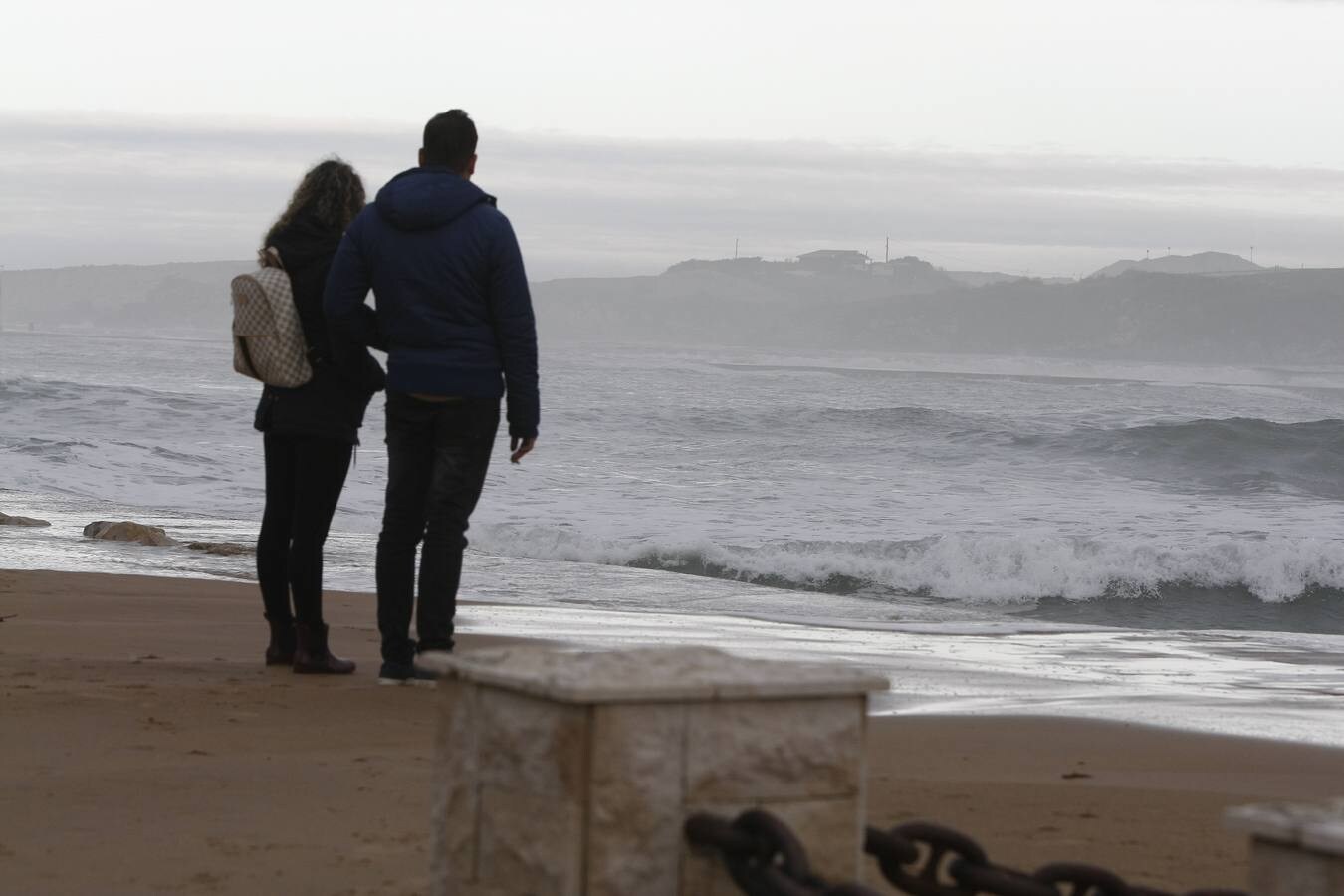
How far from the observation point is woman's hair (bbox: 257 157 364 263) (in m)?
5.27

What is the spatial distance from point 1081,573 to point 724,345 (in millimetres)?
117949

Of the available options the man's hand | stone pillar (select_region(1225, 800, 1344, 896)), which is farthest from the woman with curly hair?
stone pillar (select_region(1225, 800, 1344, 896))

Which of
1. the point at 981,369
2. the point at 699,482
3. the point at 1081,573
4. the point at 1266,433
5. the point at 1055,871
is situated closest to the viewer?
the point at 1055,871

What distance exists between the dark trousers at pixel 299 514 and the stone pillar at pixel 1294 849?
12.7 ft

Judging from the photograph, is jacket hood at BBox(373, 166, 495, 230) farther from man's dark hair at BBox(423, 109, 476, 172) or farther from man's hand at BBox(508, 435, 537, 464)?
man's hand at BBox(508, 435, 537, 464)

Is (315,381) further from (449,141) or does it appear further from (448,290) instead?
(449,141)

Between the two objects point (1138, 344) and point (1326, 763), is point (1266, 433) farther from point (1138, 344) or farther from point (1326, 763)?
point (1138, 344)

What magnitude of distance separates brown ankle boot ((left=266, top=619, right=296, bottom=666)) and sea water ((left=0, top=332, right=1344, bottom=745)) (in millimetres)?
1821

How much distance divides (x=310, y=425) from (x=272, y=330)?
1.07 ft

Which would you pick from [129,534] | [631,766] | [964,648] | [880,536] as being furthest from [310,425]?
[880,536]

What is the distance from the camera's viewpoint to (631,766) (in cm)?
196

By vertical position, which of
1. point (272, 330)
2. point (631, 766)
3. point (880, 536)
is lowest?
point (880, 536)

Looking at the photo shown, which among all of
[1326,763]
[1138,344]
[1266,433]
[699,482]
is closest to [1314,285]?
[1138,344]

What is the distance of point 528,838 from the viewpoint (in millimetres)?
2025
